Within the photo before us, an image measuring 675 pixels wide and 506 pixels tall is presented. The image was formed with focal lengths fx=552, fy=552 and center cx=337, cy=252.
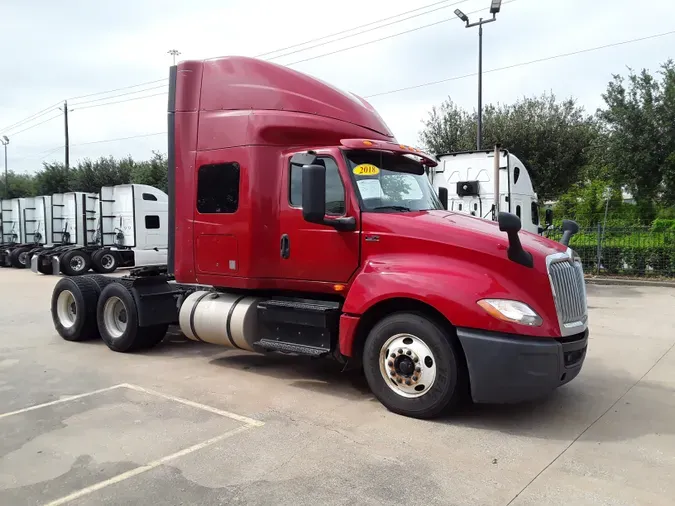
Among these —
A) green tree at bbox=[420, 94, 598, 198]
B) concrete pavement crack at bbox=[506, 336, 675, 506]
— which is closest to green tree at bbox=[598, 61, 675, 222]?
green tree at bbox=[420, 94, 598, 198]

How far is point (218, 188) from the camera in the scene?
6516 millimetres

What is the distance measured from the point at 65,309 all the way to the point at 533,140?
87.7ft

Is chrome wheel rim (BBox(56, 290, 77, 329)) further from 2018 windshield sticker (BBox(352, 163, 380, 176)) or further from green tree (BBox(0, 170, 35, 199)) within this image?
green tree (BBox(0, 170, 35, 199))

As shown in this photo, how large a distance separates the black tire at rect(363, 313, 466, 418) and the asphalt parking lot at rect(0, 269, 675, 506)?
145 mm

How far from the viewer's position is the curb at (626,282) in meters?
15.3

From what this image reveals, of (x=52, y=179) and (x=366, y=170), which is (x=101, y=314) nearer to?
(x=366, y=170)

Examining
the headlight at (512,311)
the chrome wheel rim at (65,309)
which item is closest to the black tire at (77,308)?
the chrome wheel rim at (65,309)

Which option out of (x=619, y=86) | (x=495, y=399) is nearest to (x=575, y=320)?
(x=495, y=399)

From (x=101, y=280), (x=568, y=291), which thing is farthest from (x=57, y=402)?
(x=568, y=291)

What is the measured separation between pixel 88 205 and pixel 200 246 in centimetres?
1914

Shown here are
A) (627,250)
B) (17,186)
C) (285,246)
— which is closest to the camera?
(285,246)

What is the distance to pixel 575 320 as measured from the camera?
499 cm

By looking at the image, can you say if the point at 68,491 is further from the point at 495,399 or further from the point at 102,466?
the point at 495,399

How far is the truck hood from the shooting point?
487cm
